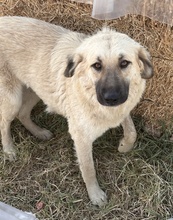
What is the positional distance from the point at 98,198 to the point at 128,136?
71 cm

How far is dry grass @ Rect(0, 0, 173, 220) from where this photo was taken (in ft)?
14.0

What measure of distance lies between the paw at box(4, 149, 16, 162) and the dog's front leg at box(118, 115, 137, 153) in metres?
1.20

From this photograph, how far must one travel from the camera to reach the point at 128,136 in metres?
4.48

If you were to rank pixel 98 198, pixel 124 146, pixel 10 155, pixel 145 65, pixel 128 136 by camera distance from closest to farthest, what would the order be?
pixel 145 65 < pixel 98 198 < pixel 128 136 < pixel 124 146 < pixel 10 155

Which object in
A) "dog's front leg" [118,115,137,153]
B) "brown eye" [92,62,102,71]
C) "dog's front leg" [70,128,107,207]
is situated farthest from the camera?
"dog's front leg" [118,115,137,153]

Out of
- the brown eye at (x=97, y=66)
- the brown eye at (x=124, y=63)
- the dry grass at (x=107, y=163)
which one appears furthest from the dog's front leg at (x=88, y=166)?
the brown eye at (x=124, y=63)

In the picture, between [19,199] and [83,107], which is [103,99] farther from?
[19,199]

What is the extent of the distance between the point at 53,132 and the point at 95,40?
1757 mm

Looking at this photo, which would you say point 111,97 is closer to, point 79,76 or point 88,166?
point 79,76

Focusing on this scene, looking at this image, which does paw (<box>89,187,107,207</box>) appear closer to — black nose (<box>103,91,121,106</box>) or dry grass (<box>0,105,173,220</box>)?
dry grass (<box>0,105,173,220</box>)

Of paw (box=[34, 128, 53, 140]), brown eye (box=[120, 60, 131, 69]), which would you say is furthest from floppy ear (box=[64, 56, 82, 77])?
paw (box=[34, 128, 53, 140])

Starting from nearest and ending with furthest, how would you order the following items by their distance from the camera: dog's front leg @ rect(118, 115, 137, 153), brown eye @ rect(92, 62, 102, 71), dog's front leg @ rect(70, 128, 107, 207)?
1. brown eye @ rect(92, 62, 102, 71)
2. dog's front leg @ rect(70, 128, 107, 207)
3. dog's front leg @ rect(118, 115, 137, 153)

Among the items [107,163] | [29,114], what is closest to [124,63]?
[107,163]

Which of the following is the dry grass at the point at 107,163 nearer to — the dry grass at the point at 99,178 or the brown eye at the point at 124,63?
the dry grass at the point at 99,178
